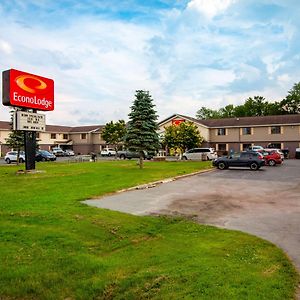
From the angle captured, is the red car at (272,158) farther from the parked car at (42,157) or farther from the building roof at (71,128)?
the building roof at (71,128)

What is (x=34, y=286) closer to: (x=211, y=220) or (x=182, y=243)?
(x=182, y=243)

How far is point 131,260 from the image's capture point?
6934 mm

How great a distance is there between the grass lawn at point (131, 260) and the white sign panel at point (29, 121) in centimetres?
1732

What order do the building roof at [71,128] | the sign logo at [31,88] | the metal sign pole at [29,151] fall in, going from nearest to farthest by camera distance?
the sign logo at [31,88] → the metal sign pole at [29,151] → the building roof at [71,128]

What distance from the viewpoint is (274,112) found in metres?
85.4

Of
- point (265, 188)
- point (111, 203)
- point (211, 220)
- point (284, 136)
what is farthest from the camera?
point (284, 136)

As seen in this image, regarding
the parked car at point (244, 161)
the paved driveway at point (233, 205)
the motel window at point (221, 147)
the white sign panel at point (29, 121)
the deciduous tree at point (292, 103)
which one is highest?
the deciduous tree at point (292, 103)

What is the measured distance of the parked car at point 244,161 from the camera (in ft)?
Result: 99.8

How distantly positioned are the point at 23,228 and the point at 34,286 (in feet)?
11.8

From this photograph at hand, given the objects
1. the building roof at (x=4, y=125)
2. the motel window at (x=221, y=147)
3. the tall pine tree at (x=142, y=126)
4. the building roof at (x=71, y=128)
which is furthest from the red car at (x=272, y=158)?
the building roof at (x=4, y=125)

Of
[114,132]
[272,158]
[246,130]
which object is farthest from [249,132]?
[114,132]

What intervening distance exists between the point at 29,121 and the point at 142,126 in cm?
1000

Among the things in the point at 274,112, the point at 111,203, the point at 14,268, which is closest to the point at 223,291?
the point at 14,268

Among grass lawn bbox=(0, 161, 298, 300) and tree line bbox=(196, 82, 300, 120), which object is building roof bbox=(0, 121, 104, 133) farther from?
grass lawn bbox=(0, 161, 298, 300)
